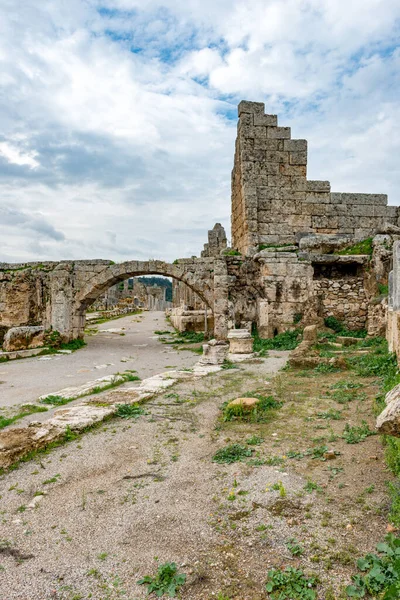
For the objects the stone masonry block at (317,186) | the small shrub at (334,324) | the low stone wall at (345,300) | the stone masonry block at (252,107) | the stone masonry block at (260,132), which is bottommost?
the small shrub at (334,324)

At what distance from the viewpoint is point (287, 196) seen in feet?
44.8

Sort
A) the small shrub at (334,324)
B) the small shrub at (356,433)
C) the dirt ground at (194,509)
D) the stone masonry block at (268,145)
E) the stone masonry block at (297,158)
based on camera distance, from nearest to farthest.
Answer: the dirt ground at (194,509), the small shrub at (356,433), the small shrub at (334,324), the stone masonry block at (268,145), the stone masonry block at (297,158)

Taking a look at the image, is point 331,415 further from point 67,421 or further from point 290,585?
point 67,421

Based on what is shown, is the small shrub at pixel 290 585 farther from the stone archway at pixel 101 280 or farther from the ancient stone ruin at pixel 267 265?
the stone archway at pixel 101 280

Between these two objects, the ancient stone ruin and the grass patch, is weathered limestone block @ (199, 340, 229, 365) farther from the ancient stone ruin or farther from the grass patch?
the grass patch

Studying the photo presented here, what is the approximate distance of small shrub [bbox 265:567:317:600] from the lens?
2.04 m

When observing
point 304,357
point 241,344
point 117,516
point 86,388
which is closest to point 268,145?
point 241,344

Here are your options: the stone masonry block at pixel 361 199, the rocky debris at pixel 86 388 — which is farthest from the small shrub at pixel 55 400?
the stone masonry block at pixel 361 199

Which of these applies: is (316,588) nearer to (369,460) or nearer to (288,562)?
(288,562)

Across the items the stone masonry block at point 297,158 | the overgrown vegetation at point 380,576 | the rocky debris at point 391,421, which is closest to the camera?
the overgrown vegetation at point 380,576

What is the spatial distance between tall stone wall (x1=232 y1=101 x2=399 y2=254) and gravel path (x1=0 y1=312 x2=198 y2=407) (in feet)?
16.1

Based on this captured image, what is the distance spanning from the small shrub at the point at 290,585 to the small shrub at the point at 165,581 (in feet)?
1.56

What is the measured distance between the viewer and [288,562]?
2.30m

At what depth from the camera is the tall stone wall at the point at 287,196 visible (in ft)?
44.4
